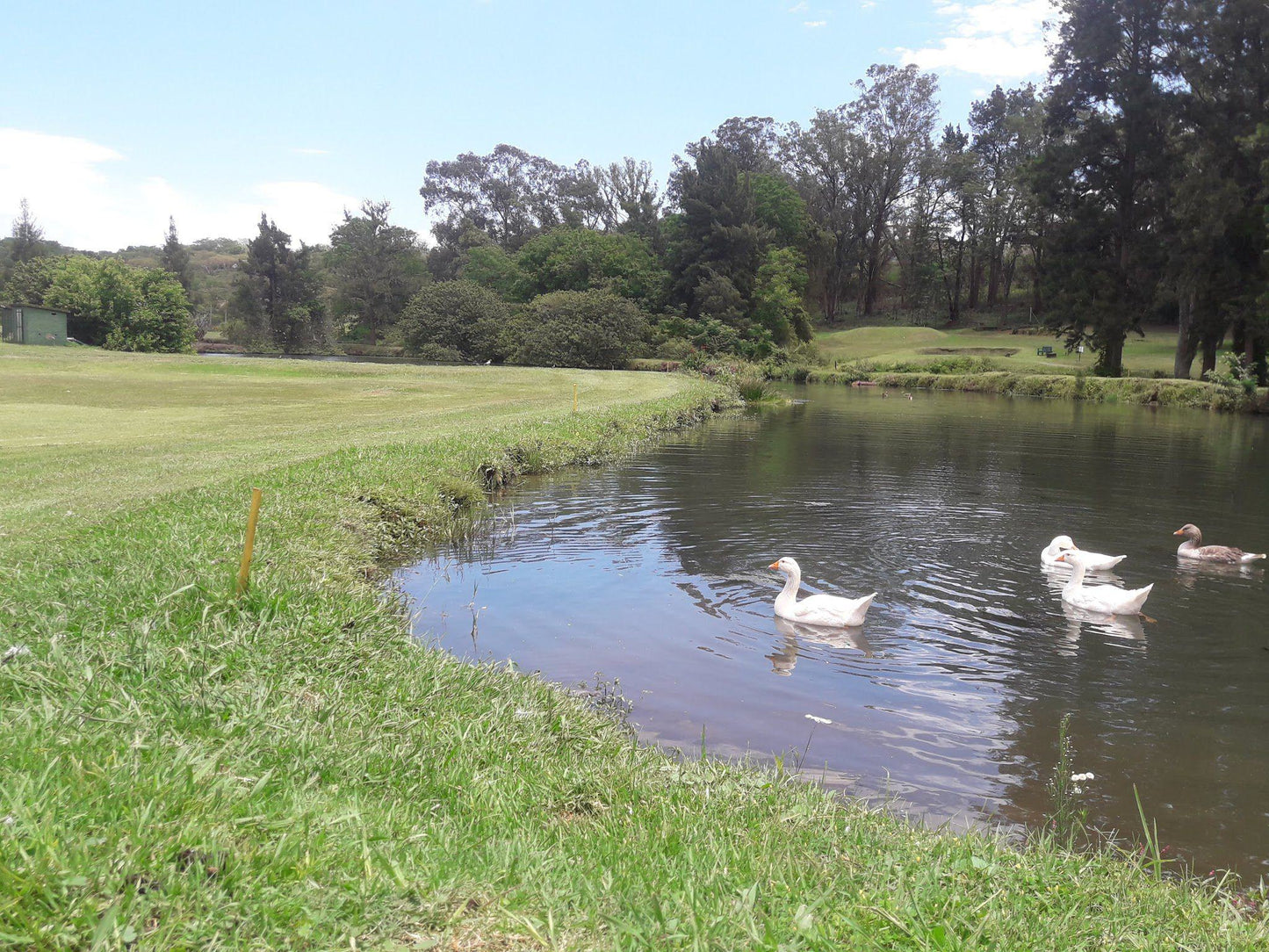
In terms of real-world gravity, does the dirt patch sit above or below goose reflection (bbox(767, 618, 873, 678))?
above

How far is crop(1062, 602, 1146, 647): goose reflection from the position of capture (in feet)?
32.2

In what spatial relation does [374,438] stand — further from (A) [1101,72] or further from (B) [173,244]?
(B) [173,244]

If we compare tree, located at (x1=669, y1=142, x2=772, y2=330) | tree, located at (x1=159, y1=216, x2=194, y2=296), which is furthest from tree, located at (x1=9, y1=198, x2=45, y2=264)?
tree, located at (x1=669, y1=142, x2=772, y2=330)

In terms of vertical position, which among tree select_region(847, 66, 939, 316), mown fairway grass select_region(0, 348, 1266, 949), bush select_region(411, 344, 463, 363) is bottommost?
mown fairway grass select_region(0, 348, 1266, 949)

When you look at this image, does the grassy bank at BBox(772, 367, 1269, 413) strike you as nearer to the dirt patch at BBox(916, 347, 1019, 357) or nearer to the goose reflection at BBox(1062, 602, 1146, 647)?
the dirt patch at BBox(916, 347, 1019, 357)

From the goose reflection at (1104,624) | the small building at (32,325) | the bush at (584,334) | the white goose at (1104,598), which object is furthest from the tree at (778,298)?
the goose reflection at (1104,624)

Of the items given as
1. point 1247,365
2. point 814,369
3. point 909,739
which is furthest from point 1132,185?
point 909,739

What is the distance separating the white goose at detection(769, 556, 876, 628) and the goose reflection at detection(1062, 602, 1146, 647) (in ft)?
7.39

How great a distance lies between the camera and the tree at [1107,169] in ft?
161

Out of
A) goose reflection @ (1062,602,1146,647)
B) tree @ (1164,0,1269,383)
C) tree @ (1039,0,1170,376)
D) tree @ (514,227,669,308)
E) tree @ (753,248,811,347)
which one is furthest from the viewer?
tree @ (514,227,669,308)

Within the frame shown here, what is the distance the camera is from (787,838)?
440cm

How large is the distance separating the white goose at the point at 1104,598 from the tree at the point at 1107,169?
45739mm

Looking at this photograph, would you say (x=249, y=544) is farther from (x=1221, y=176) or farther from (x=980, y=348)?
(x=980, y=348)

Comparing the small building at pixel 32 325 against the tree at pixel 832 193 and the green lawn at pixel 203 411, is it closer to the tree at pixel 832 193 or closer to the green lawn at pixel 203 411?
the green lawn at pixel 203 411
